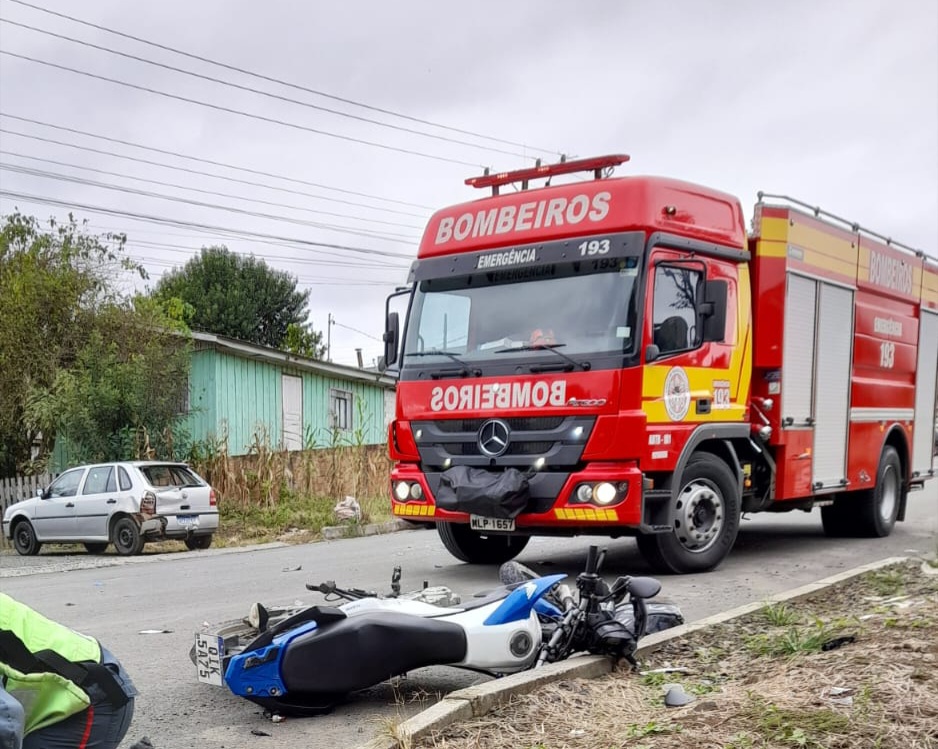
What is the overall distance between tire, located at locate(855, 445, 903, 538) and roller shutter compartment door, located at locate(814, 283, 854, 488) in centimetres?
127

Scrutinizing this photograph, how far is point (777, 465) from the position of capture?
9.83 meters

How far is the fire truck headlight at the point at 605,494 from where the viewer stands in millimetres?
8047

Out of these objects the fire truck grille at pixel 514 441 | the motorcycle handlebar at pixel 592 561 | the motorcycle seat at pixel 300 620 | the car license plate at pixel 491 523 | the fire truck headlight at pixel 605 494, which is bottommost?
the motorcycle seat at pixel 300 620

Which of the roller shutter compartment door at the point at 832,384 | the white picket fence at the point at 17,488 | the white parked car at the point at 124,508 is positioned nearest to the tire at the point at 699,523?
the roller shutter compartment door at the point at 832,384

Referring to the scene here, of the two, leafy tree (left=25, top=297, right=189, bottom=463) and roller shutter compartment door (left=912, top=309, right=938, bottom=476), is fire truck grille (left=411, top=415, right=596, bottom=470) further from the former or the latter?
leafy tree (left=25, top=297, right=189, bottom=463)

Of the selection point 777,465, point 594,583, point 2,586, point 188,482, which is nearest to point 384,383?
point 188,482

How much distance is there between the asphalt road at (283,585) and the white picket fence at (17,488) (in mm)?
4483

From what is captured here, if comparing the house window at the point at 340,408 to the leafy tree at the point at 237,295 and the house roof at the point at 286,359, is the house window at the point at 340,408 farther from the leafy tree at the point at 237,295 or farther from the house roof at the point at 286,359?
the leafy tree at the point at 237,295

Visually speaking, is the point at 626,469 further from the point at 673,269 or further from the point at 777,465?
the point at 777,465

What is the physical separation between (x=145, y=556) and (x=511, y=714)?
11.3m

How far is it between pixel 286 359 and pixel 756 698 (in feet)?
72.8

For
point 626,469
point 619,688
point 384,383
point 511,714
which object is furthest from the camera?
point 384,383

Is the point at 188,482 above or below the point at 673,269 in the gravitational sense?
below

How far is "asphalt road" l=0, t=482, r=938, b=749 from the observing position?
16.1ft
